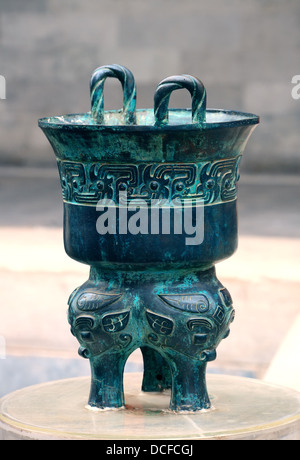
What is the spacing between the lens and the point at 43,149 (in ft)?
32.9

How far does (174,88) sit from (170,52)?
20.4 ft

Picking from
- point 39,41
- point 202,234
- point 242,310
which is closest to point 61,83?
point 39,41

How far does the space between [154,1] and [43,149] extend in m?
1.63

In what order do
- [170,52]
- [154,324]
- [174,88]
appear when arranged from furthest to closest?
[170,52], [154,324], [174,88]

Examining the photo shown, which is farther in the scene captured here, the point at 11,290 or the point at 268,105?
the point at 268,105

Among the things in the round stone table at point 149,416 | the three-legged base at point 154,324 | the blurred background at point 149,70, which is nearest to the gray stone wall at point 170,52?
the blurred background at point 149,70

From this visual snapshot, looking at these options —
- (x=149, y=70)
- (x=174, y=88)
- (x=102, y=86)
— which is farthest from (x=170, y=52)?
(x=174, y=88)

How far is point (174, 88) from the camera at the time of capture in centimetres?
349

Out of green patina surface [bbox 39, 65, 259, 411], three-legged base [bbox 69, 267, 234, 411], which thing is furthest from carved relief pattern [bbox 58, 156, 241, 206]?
three-legged base [bbox 69, 267, 234, 411]

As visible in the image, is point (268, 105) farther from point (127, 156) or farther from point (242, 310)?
point (127, 156)

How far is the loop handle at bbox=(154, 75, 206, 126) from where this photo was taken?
3465 millimetres

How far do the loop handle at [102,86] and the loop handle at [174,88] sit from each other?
0.25 m

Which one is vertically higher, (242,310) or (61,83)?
(61,83)

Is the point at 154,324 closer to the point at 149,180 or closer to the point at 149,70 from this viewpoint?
the point at 149,180
